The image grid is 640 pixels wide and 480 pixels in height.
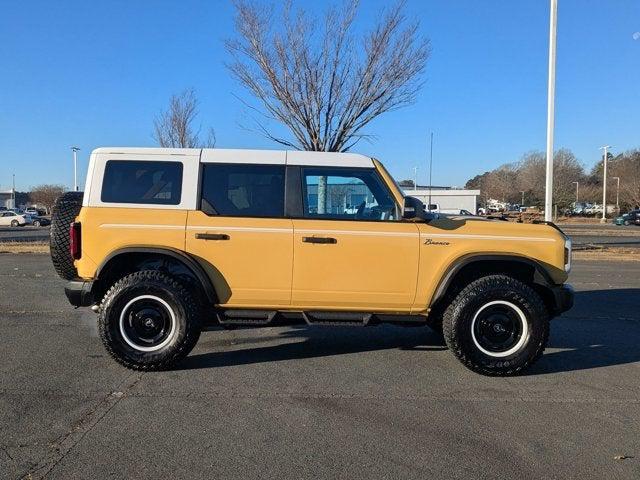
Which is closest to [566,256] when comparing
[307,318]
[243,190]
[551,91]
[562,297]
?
[562,297]

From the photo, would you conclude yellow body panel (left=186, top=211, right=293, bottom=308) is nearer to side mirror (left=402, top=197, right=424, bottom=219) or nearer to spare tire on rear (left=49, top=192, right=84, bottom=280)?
side mirror (left=402, top=197, right=424, bottom=219)

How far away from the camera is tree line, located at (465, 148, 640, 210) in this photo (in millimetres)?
66938

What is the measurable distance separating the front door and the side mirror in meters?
0.13

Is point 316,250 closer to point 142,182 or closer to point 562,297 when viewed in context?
point 142,182

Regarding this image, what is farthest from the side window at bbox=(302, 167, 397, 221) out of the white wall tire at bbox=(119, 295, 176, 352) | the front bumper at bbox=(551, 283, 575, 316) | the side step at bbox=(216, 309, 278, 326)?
the front bumper at bbox=(551, 283, 575, 316)

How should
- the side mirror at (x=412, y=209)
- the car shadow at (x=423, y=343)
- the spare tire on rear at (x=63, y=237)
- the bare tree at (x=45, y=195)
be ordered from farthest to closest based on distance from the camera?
1. the bare tree at (x=45, y=195)
2. the car shadow at (x=423, y=343)
3. the spare tire on rear at (x=63, y=237)
4. the side mirror at (x=412, y=209)

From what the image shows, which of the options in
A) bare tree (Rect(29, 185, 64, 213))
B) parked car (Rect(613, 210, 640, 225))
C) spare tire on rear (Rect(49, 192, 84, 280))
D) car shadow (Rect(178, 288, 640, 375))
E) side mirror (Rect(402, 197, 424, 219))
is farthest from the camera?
bare tree (Rect(29, 185, 64, 213))

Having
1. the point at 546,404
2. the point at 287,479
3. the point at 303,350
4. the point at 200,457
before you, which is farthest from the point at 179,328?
the point at 546,404

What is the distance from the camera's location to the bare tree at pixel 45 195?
88.5m

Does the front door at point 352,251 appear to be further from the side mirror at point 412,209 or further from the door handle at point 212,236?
the door handle at point 212,236

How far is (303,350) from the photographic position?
20.5 ft

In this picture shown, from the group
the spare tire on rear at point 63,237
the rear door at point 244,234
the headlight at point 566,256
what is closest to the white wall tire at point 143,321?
the rear door at point 244,234

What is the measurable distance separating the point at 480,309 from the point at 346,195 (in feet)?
5.59

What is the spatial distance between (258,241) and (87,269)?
1689mm
